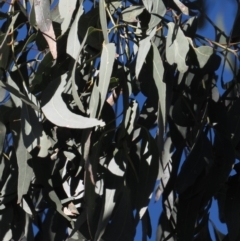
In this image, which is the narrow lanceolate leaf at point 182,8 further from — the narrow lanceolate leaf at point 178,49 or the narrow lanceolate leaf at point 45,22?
the narrow lanceolate leaf at point 45,22

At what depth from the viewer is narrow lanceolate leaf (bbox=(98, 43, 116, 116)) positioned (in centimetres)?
112

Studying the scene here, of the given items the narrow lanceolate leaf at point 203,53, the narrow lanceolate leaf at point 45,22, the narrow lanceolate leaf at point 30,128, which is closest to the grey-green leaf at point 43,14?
the narrow lanceolate leaf at point 45,22

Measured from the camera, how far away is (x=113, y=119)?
4.14 ft

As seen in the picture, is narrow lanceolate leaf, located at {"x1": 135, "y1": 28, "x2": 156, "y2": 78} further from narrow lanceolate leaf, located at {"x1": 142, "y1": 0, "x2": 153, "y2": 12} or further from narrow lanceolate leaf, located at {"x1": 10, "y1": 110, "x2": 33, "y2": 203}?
narrow lanceolate leaf, located at {"x1": 10, "y1": 110, "x2": 33, "y2": 203}

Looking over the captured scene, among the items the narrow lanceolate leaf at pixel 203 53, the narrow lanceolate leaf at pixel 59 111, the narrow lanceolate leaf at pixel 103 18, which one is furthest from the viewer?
the narrow lanceolate leaf at pixel 203 53

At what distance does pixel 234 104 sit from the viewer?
1.34 meters

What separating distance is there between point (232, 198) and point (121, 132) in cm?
27

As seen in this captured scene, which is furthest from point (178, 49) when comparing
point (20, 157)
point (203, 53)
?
point (20, 157)

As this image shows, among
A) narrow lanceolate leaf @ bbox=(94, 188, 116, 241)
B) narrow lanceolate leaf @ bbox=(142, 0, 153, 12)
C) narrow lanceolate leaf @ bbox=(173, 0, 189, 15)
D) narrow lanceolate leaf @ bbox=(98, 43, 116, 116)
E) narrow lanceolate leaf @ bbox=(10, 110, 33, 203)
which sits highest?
narrow lanceolate leaf @ bbox=(142, 0, 153, 12)

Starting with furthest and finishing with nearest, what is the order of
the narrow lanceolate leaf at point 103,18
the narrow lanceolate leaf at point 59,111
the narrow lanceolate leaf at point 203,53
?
the narrow lanceolate leaf at point 203,53
the narrow lanceolate leaf at point 103,18
the narrow lanceolate leaf at point 59,111

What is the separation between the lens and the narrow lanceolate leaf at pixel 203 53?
49.3 inches

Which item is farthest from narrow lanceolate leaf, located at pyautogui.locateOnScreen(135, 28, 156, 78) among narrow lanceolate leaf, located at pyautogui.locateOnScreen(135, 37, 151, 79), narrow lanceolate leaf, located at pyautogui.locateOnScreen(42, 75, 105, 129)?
narrow lanceolate leaf, located at pyautogui.locateOnScreen(42, 75, 105, 129)

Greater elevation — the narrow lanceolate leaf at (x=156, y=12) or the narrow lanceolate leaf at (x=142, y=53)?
the narrow lanceolate leaf at (x=156, y=12)

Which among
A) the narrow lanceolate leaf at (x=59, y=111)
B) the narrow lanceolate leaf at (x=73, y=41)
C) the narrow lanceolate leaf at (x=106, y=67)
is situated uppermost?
the narrow lanceolate leaf at (x=73, y=41)
